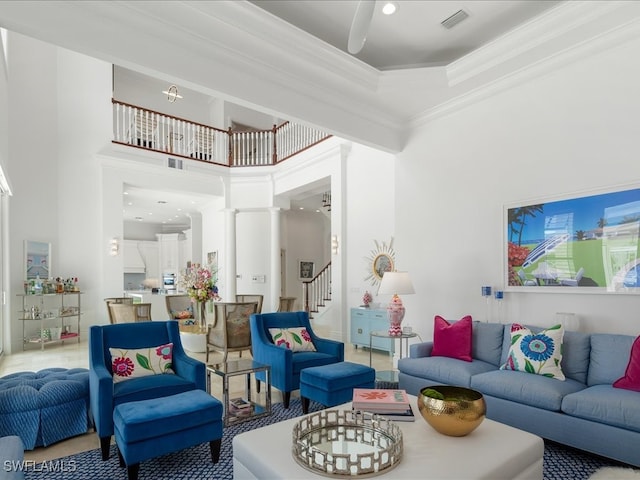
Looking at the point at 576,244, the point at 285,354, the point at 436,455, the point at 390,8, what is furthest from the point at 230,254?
the point at 436,455

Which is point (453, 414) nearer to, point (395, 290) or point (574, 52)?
point (395, 290)

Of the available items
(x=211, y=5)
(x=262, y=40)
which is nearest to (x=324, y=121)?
(x=262, y=40)

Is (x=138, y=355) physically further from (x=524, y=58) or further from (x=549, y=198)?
(x=524, y=58)

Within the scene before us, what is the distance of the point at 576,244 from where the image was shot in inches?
148

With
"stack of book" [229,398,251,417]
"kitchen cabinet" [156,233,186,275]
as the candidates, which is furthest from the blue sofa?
"kitchen cabinet" [156,233,186,275]

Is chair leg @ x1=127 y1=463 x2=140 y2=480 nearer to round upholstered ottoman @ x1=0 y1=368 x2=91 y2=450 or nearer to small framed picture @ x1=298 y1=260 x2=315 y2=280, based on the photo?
round upholstered ottoman @ x1=0 y1=368 x2=91 y2=450

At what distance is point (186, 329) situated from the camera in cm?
655

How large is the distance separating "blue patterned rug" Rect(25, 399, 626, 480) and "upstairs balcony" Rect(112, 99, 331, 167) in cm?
669

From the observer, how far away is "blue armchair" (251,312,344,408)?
3965mm

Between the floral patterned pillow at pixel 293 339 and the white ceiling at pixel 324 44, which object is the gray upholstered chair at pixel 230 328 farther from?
the white ceiling at pixel 324 44

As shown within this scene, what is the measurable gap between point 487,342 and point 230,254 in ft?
25.2

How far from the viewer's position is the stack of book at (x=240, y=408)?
3592mm

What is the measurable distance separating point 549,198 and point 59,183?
28.0 ft

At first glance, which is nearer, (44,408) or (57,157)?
(44,408)
